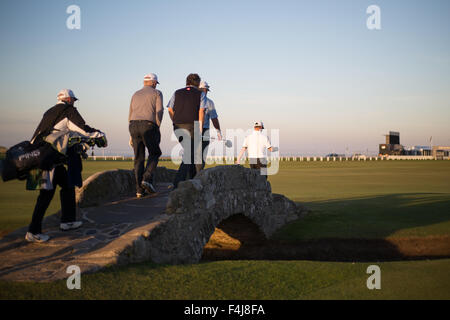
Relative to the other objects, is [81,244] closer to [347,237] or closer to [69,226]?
[69,226]

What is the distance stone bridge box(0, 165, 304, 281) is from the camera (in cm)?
555

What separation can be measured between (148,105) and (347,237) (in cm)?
609

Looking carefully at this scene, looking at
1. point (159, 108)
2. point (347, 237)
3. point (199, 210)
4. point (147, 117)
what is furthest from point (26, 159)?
point (347, 237)

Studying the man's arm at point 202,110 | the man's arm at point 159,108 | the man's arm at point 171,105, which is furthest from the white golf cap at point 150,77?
the man's arm at point 202,110

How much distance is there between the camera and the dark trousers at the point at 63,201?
6277 millimetres

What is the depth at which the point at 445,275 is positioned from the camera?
5.74 meters

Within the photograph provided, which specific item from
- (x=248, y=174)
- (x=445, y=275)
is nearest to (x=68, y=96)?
(x=248, y=174)

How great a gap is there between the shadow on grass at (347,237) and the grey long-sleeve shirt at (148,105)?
4.14 meters

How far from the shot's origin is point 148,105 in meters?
8.01

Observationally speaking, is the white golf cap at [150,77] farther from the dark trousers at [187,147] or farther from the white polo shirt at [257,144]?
the white polo shirt at [257,144]

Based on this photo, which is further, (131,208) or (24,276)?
(131,208)
